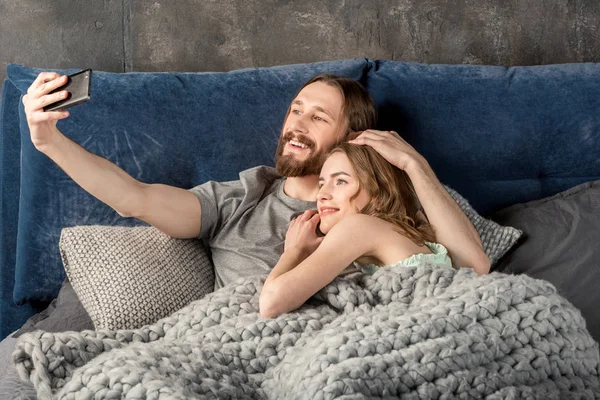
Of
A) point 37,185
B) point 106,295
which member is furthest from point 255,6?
point 106,295

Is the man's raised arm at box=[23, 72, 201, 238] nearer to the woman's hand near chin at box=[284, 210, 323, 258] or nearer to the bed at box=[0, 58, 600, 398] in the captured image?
the bed at box=[0, 58, 600, 398]

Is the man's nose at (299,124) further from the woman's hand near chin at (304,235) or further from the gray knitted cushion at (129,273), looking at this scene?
the gray knitted cushion at (129,273)

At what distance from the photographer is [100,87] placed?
219 centimetres

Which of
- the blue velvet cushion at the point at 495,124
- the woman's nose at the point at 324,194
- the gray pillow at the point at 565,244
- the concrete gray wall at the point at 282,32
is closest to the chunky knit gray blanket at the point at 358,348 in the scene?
the woman's nose at the point at 324,194

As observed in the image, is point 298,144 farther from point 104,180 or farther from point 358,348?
point 358,348

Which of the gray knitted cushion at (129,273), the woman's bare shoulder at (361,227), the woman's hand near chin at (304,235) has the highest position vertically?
the woman's bare shoulder at (361,227)

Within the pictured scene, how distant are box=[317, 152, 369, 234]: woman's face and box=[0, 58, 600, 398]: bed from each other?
0.23 m

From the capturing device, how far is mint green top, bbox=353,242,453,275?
182cm

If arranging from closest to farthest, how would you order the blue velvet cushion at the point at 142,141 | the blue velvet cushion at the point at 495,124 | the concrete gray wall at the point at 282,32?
the blue velvet cushion at the point at 142,141, the blue velvet cushion at the point at 495,124, the concrete gray wall at the point at 282,32

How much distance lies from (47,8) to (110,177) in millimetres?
942

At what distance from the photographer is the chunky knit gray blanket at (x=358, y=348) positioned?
140cm

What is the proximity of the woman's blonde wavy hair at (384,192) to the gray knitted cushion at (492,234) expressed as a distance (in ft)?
0.44

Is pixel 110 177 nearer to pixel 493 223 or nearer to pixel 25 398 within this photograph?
pixel 25 398

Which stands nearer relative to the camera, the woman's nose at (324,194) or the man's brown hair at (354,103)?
the woman's nose at (324,194)
